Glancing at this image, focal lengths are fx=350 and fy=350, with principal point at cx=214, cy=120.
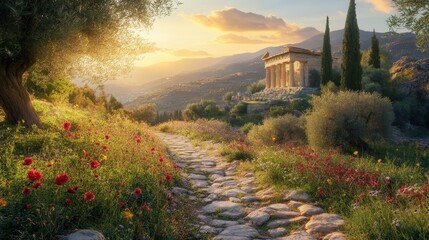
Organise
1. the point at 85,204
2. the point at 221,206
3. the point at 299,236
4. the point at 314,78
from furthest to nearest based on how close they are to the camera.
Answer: the point at 314,78, the point at 221,206, the point at 299,236, the point at 85,204

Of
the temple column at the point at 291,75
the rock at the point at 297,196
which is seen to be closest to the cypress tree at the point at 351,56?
the temple column at the point at 291,75

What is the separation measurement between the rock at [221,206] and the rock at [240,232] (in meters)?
0.99

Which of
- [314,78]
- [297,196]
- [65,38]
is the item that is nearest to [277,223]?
[297,196]

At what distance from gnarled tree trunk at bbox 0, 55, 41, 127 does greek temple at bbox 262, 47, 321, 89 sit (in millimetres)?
39320

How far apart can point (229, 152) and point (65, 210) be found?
8.12m

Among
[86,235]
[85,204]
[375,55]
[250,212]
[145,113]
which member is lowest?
[145,113]

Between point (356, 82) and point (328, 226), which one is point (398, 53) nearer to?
point (356, 82)

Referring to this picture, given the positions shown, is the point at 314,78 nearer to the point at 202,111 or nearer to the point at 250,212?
the point at 202,111

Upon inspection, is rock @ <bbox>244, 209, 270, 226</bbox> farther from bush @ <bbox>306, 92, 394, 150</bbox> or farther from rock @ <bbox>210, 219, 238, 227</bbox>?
bush @ <bbox>306, 92, 394, 150</bbox>

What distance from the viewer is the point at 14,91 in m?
9.85

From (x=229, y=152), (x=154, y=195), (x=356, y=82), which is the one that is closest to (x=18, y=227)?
(x=154, y=195)

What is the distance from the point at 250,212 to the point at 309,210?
1.05 metres

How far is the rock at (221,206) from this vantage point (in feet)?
21.7

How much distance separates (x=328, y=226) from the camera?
17.3 ft
